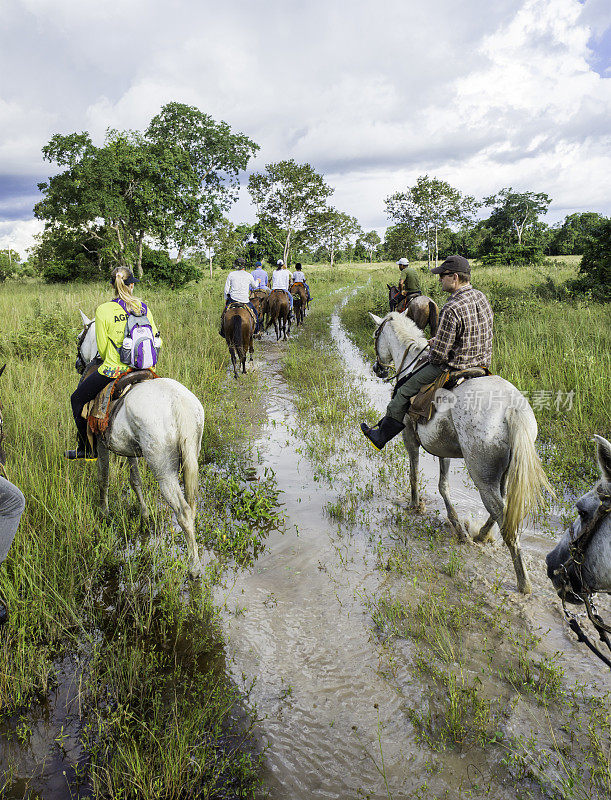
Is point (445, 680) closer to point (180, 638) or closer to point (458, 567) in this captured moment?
point (458, 567)

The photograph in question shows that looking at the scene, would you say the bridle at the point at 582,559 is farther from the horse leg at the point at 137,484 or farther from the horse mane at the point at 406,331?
the horse leg at the point at 137,484

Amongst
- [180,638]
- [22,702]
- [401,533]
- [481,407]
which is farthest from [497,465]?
[22,702]

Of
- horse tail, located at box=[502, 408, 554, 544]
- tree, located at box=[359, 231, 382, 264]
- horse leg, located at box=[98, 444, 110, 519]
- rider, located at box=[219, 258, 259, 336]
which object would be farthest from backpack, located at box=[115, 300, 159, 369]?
tree, located at box=[359, 231, 382, 264]

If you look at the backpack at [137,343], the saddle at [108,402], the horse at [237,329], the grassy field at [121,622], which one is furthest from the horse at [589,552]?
the horse at [237,329]

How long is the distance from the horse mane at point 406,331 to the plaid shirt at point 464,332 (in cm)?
94

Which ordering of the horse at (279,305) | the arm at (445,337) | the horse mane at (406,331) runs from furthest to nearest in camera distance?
the horse at (279,305) → the horse mane at (406,331) → the arm at (445,337)

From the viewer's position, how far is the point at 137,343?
12.8 ft

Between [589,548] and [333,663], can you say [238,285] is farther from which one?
[589,548]

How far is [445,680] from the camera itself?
2.50m

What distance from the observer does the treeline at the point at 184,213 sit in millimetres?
21125

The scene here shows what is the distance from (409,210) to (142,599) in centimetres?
5141

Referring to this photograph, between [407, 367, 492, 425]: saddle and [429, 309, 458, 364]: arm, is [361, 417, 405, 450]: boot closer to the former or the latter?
[407, 367, 492, 425]: saddle

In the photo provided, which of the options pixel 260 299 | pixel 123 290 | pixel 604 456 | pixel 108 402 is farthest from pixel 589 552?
pixel 260 299

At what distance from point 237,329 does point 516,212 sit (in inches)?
2619
